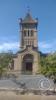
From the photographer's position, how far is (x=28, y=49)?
90062 mm

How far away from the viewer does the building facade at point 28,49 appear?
89.0 m

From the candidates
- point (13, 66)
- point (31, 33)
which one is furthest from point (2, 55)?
point (31, 33)

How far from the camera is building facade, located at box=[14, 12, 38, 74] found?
89000 mm

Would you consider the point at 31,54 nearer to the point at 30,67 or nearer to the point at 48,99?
the point at 30,67

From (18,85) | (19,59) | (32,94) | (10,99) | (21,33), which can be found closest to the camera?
(10,99)

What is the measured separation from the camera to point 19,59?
89500 millimetres

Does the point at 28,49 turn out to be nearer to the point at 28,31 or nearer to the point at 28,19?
the point at 28,31

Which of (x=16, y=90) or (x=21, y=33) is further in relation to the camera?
(x=21, y=33)

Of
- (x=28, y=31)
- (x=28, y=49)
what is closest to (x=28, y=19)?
(x=28, y=31)

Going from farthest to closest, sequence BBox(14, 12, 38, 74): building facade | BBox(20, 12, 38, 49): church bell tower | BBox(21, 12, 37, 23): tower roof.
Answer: BBox(21, 12, 37, 23): tower roof
BBox(20, 12, 38, 49): church bell tower
BBox(14, 12, 38, 74): building facade

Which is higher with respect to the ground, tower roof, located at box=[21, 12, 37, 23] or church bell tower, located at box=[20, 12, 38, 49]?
tower roof, located at box=[21, 12, 37, 23]

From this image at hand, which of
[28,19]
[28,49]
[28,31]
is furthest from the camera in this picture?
[28,19]

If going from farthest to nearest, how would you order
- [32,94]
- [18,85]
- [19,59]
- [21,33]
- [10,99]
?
[21,33]
[19,59]
[18,85]
[32,94]
[10,99]

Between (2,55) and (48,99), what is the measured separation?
86.6 m
